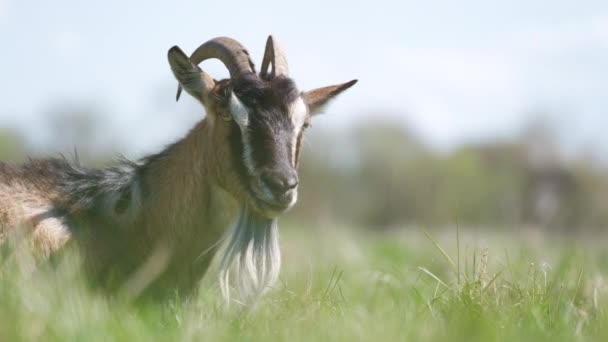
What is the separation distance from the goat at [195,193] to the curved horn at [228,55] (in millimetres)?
Answer: 11

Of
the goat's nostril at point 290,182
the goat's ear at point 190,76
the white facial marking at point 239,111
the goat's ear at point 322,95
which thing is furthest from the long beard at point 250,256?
the goat's ear at point 322,95

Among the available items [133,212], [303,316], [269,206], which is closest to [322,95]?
[269,206]

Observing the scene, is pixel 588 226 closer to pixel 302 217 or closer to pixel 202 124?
pixel 302 217

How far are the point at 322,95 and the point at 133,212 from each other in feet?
5.40

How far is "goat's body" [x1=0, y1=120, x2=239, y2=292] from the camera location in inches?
237

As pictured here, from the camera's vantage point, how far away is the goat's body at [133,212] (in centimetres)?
603

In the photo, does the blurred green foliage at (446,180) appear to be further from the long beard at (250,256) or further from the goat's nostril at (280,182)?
the goat's nostril at (280,182)

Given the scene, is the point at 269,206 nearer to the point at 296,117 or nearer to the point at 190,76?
the point at 296,117

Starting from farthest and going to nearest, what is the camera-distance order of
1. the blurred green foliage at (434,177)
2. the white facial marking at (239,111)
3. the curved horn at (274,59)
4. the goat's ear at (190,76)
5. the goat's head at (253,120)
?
the blurred green foliage at (434,177), the curved horn at (274,59), the goat's ear at (190,76), the white facial marking at (239,111), the goat's head at (253,120)

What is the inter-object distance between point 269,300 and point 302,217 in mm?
29423

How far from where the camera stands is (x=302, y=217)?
3431cm

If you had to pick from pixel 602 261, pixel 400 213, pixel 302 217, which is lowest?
pixel 400 213

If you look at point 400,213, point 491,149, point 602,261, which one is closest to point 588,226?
point 400,213

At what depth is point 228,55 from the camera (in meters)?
6.32
